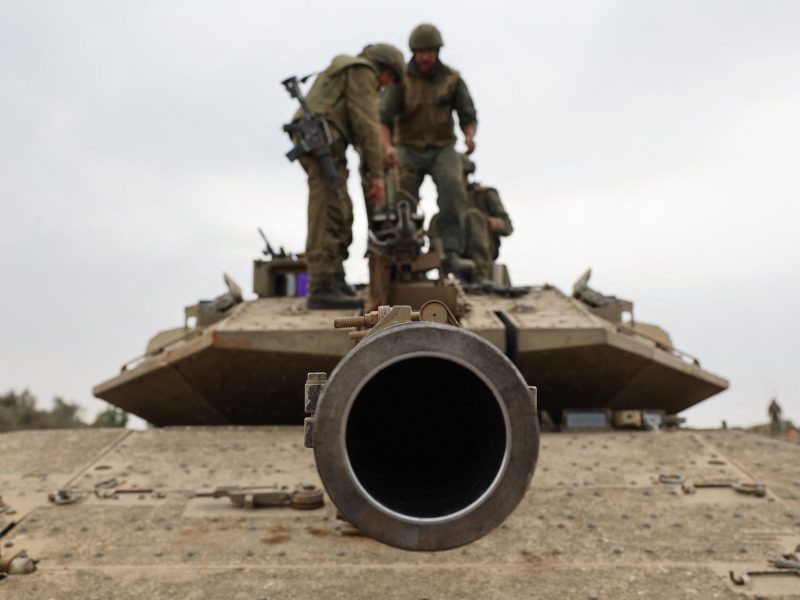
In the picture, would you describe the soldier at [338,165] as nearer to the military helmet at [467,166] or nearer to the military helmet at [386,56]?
the military helmet at [386,56]

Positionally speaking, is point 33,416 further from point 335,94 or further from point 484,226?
point 335,94

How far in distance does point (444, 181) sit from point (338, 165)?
1.82m

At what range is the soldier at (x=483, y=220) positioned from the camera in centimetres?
975

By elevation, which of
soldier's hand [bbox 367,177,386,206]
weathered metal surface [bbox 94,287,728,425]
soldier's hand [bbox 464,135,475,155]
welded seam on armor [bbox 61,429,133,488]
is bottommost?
welded seam on armor [bbox 61,429,133,488]

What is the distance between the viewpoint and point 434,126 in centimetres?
735

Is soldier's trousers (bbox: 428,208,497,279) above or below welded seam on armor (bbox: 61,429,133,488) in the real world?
above

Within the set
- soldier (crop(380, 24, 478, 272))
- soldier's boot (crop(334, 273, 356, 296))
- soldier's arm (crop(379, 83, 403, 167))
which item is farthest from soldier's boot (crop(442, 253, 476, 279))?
soldier's boot (crop(334, 273, 356, 296))

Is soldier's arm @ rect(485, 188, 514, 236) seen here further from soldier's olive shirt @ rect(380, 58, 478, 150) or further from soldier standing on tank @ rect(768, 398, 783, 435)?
soldier standing on tank @ rect(768, 398, 783, 435)

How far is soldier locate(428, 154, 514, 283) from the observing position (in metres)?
9.75

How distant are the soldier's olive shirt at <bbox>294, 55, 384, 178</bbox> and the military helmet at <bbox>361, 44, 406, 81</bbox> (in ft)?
0.98

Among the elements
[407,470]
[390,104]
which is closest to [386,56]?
[390,104]

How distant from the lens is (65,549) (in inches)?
130

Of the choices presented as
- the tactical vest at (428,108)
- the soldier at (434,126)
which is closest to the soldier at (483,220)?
the soldier at (434,126)

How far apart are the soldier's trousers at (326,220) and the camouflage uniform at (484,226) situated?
347 centimetres
